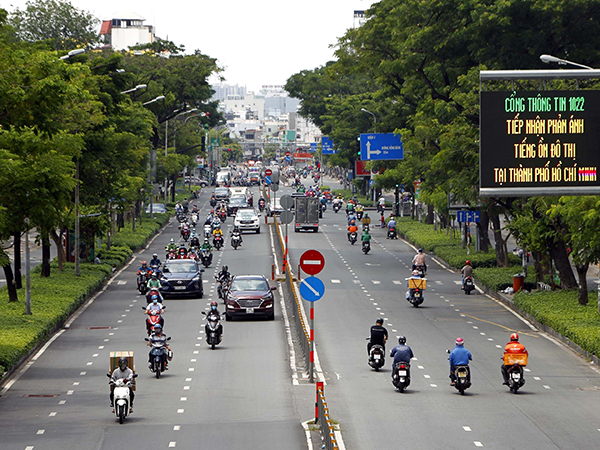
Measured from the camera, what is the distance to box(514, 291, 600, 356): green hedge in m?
28.5

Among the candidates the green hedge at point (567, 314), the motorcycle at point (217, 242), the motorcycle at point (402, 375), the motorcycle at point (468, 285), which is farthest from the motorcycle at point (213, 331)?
the motorcycle at point (217, 242)

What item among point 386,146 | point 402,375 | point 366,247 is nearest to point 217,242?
point 366,247

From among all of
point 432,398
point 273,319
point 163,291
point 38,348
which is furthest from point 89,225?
point 432,398

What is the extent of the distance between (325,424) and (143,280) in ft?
91.7

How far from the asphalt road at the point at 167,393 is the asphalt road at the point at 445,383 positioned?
4.64 ft

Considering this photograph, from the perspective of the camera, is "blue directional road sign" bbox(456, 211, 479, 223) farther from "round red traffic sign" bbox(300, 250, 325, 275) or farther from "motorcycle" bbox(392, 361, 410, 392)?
"motorcycle" bbox(392, 361, 410, 392)

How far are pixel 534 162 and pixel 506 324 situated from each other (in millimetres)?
15739

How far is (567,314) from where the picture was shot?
32562 mm

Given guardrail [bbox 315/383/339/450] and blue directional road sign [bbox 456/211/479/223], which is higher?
blue directional road sign [bbox 456/211/479/223]

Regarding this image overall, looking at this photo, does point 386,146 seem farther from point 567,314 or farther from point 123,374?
point 123,374

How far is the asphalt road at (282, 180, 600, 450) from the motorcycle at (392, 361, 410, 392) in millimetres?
226

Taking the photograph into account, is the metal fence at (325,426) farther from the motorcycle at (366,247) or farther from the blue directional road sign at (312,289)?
the motorcycle at (366,247)

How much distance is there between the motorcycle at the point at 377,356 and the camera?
82.9ft

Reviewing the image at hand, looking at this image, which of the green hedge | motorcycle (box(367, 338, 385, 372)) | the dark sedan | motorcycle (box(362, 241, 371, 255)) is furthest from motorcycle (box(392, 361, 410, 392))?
motorcycle (box(362, 241, 371, 255))
